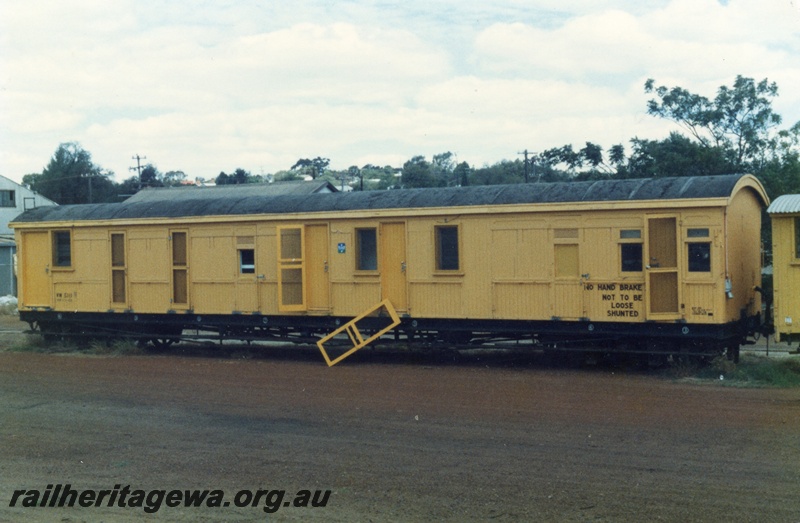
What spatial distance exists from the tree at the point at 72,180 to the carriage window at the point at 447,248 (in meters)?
63.0

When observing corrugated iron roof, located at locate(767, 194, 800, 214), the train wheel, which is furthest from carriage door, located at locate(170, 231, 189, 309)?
corrugated iron roof, located at locate(767, 194, 800, 214)

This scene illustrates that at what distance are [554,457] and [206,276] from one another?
37.9 feet

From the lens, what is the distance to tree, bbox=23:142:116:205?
7844cm

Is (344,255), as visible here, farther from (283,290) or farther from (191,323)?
(191,323)

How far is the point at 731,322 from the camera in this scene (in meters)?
14.8

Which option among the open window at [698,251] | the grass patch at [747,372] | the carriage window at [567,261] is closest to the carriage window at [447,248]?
the carriage window at [567,261]

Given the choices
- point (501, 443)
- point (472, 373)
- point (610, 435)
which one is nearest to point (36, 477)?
point (501, 443)

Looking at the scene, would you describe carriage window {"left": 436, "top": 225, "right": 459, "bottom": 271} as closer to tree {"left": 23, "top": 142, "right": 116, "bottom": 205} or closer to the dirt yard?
the dirt yard

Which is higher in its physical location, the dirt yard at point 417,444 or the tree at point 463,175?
the tree at point 463,175

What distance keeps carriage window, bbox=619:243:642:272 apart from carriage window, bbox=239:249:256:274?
25.1 feet

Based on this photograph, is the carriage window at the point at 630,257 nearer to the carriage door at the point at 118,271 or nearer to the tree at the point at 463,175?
the carriage door at the point at 118,271

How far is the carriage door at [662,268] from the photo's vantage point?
49.0 ft

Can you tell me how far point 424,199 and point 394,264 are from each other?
142 cm

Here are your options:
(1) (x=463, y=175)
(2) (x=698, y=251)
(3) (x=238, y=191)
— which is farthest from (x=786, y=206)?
(3) (x=238, y=191)
